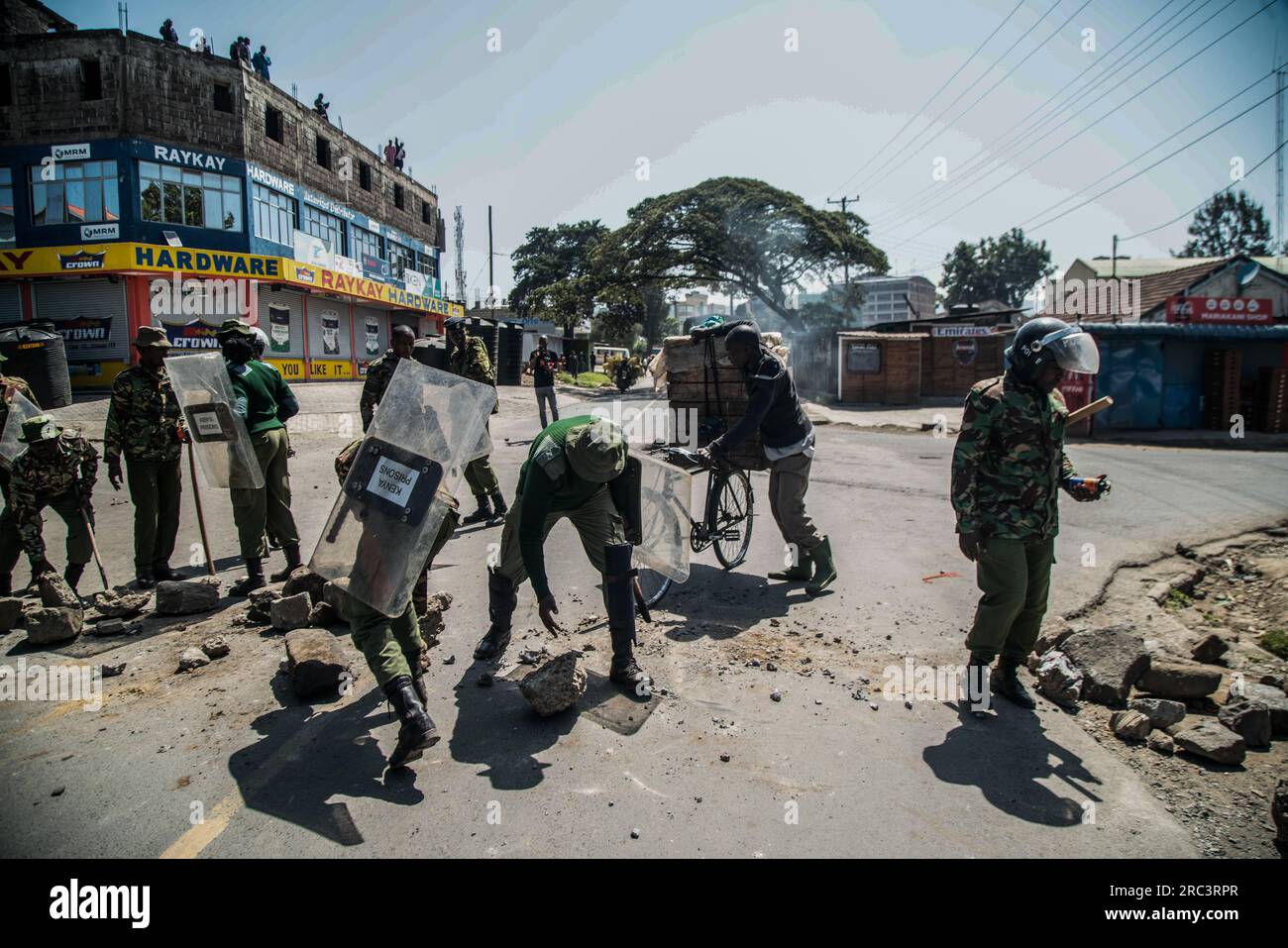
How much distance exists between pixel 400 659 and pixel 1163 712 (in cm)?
361

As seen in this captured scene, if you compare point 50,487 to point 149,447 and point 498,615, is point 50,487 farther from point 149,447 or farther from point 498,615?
point 498,615

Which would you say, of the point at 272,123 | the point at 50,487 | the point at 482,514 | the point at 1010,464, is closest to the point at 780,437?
the point at 1010,464

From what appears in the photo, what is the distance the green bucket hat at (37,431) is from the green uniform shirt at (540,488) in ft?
12.9

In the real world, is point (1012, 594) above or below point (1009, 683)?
above

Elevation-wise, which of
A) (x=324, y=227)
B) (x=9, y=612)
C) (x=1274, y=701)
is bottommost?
(x=1274, y=701)

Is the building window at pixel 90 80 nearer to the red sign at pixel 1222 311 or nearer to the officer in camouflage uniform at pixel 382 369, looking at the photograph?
the officer in camouflage uniform at pixel 382 369

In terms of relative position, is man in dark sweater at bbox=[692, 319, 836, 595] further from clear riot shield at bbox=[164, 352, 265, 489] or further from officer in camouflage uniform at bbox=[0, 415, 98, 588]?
officer in camouflage uniform at bbox=[0, 415, 98, 588]

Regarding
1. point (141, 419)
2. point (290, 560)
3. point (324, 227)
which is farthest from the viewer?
point (324, 227)

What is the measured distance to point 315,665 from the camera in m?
3.73

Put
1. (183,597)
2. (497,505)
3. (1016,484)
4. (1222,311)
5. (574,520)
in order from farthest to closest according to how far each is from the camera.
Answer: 1. (1222,311)
2. (497,505)
3. (183,597)
4. (574,520)
5. (1016,484)

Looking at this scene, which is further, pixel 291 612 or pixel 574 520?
pixel 291 612

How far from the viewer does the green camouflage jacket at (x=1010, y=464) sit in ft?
11.8

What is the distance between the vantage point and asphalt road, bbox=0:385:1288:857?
2693mm
